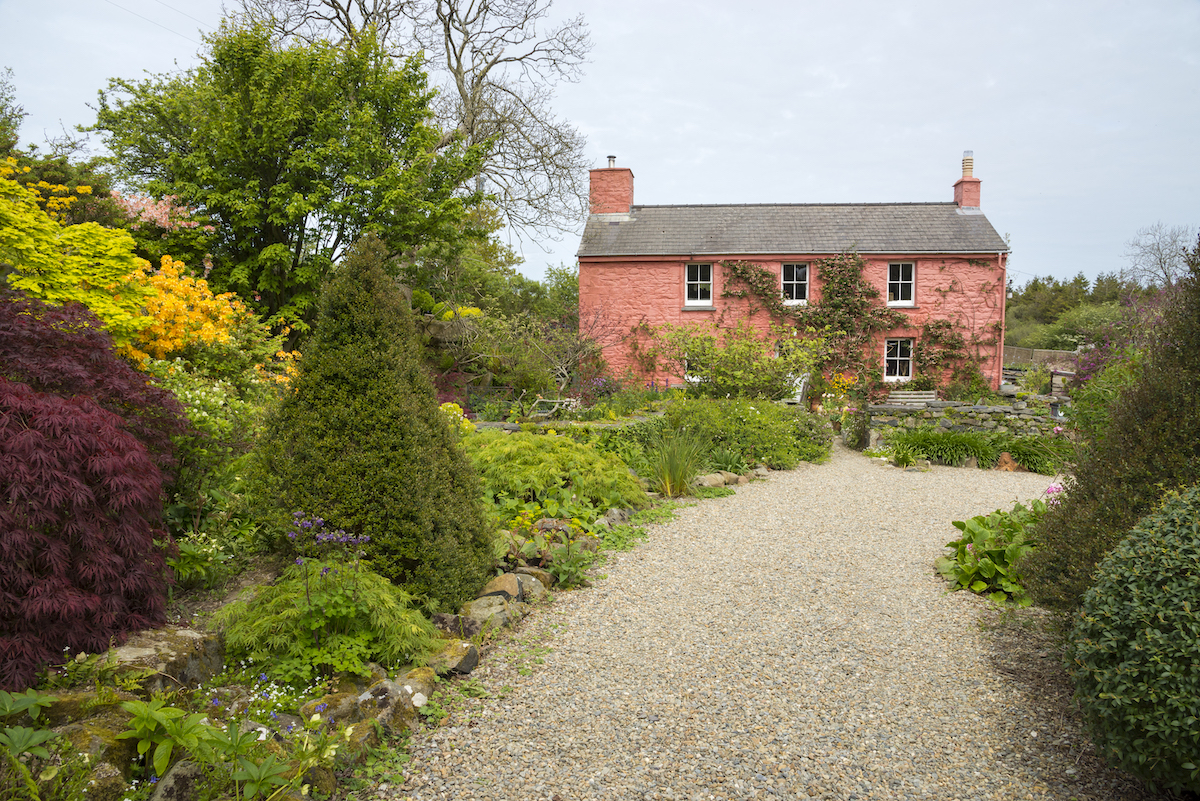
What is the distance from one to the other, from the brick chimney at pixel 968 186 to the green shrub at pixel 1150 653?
62.1 feet

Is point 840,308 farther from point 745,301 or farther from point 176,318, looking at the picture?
point 176,318

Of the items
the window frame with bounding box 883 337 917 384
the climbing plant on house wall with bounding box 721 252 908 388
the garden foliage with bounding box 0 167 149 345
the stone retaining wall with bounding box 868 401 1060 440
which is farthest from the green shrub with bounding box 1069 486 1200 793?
the window frame with bounding box 883 337 917 384

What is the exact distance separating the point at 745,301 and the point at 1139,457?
610 inches

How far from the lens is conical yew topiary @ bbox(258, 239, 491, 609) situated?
363cm

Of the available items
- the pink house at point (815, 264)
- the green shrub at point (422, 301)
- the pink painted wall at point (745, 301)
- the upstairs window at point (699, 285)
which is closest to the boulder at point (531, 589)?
the green shrub at point (422, 301)

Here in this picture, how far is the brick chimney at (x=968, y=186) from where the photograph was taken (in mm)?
18875

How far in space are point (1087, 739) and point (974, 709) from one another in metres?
0.46

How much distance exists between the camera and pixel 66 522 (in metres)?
2.76

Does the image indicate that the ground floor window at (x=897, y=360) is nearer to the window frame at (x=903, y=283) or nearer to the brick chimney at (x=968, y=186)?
the window frame at (x=903, y=283)

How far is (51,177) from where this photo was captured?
12.5 m

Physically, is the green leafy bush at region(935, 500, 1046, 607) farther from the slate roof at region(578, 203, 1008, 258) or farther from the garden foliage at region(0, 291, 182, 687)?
the slate roof at region(578, 203, 1008, 258)

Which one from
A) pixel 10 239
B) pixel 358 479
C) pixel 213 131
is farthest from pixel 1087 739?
pixel 213 131

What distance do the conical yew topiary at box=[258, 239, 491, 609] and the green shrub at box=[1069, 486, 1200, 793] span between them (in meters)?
3.08

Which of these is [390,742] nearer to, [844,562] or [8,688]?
[8,688]
